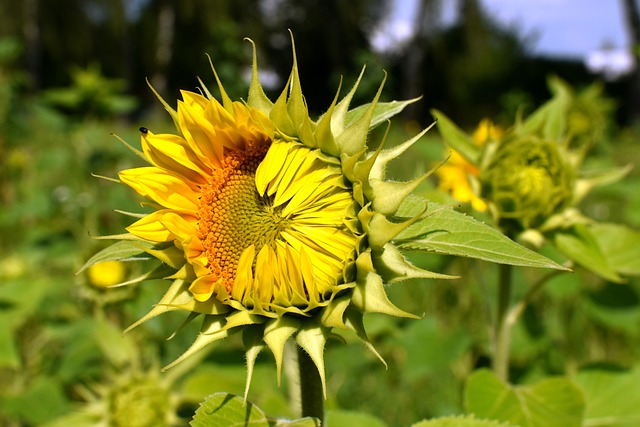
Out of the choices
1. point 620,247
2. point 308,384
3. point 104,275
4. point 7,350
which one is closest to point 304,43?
point 104,275

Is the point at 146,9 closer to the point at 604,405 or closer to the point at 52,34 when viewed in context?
the point at 52,34

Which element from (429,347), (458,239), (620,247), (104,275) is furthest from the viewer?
(104,275)

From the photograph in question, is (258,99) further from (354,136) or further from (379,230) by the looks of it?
(379,230)

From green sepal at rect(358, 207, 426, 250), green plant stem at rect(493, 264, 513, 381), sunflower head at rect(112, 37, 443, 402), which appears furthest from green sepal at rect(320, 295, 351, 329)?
green plant stem at rect(493, 264, 513, 381)

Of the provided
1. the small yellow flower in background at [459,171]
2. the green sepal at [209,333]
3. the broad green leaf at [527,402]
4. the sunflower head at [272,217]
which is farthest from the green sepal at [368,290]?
the small yellow flower in background at [459,171]

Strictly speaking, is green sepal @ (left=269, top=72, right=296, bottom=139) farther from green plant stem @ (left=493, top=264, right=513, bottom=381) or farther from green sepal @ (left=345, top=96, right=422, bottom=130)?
green plant stem @ (left=493, top=264, right=513, bottom=381)

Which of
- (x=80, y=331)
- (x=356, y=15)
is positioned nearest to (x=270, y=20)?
(x=356, y=15)

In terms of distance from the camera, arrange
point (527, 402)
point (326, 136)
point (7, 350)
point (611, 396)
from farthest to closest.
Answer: point (7, 350) → point (611, 396) → point (527, 402) → point (326, 136)
